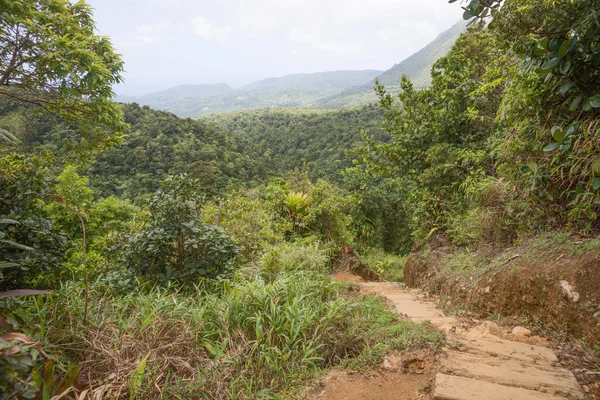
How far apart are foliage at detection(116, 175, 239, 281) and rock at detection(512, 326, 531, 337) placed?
2.74 m

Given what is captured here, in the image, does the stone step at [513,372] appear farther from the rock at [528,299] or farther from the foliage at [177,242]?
the foliage at [177,242]

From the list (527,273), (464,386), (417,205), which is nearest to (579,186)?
(527,273)

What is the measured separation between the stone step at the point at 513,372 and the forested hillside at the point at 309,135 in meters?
26.4

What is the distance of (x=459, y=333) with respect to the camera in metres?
2.45

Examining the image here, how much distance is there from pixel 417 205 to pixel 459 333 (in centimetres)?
376

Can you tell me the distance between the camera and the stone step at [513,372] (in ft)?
5.57

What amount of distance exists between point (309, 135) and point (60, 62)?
4416 cm

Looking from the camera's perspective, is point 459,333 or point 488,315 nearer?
point 459,333

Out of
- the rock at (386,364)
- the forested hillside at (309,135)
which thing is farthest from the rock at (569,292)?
the forested hillside at (309,135)

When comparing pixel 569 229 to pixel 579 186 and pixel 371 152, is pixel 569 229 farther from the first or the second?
pixel 371 152

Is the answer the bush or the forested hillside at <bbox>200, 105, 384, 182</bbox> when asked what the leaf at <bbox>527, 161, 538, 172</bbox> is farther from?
the forested hillside at <bbox>200, 105, 384, 182</bbox>

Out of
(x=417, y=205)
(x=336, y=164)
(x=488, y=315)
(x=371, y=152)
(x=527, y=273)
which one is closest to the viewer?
(x=527, y=273)

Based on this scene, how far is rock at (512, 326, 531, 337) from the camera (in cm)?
234

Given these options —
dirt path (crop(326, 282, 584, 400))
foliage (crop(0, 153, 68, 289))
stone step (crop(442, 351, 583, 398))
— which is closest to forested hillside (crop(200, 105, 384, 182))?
foliage (crop(0, 153, 68, 289))
